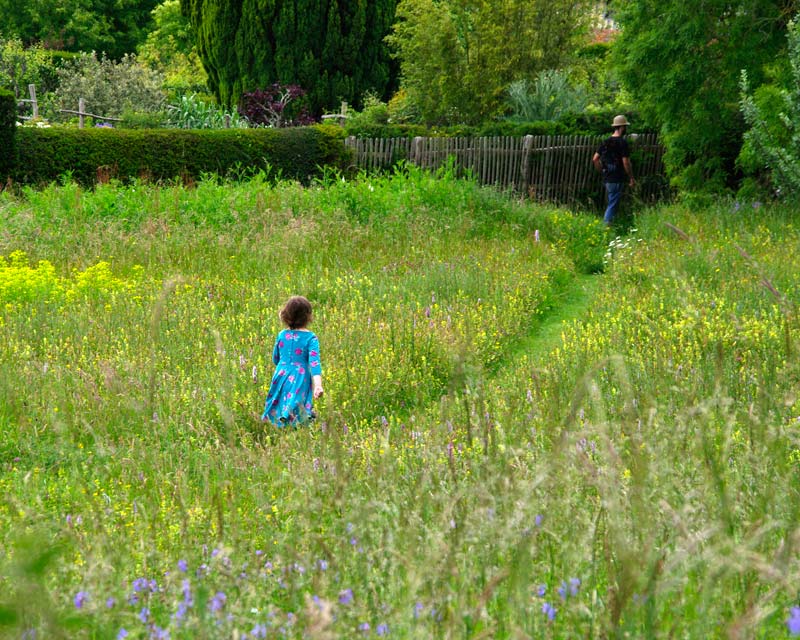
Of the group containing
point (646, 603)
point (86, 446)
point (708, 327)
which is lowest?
point (86, 446)

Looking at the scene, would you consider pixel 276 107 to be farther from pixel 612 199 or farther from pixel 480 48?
pixel 612 199

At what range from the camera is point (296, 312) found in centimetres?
547

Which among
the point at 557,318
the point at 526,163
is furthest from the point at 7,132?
the point at 557,318

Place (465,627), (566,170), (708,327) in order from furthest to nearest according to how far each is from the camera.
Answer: (566,170) < (708,327) < (465,627)

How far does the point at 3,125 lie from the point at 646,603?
47.9ft

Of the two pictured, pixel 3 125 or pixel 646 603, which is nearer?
pixel 646 603

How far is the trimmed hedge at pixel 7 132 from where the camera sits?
14406 millimetres

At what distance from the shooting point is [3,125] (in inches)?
567

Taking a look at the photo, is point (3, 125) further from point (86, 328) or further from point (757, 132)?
point (757, 132)

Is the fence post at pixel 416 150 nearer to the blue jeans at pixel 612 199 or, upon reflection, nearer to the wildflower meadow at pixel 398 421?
the blue jeans at pixel 612 199

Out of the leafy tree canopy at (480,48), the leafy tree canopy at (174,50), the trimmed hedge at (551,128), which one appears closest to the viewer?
the trimmed hedge at (551,128)

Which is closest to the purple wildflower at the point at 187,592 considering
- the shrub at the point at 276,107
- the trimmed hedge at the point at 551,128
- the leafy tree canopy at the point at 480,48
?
the trimmed hedge at the point at 551,128

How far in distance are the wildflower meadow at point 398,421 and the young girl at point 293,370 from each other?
0.50ft

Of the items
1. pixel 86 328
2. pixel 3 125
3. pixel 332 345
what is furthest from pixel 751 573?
pixel 3 125
